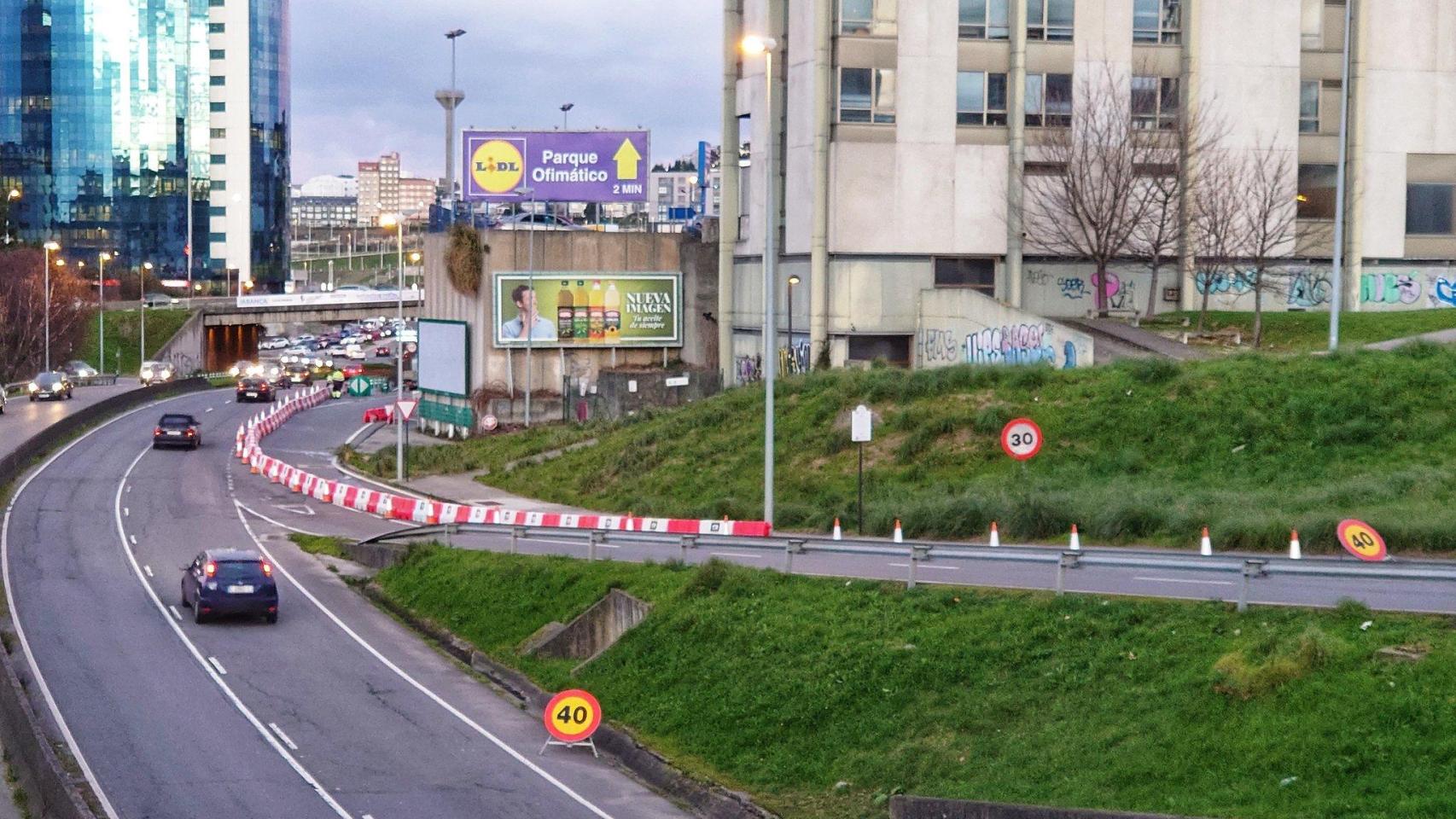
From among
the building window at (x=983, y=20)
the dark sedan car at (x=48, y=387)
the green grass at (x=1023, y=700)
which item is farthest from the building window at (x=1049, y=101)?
the dark sedan car at (x=48, y=387)

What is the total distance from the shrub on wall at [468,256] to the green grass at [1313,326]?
90.0ft

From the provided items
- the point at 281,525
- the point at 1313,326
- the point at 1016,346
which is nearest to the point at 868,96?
the point at 1016,346

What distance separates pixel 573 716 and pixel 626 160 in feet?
166

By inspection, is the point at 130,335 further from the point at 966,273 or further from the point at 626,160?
the point at 966,273

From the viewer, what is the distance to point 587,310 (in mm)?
68812

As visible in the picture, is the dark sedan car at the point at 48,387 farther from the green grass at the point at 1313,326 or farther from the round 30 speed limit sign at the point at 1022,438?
the round 30 speed limit sign at the point at 1022,438

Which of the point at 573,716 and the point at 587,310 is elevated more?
the point at 587,310

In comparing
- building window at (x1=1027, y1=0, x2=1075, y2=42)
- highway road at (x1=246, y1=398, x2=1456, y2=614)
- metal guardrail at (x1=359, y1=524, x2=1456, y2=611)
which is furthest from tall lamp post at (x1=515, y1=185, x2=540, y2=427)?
metal guardrail at (x1=359, y1=524, x2=1456, y2=611)

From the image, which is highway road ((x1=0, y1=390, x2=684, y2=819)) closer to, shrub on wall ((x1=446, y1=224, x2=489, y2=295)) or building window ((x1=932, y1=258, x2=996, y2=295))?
shrub on wall ((x1=446, y1=224, x2=489, y2=295))

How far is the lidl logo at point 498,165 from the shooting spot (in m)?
70.6

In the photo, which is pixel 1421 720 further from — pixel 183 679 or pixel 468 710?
pixel 183 679

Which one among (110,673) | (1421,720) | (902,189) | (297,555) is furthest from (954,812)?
(902,189)

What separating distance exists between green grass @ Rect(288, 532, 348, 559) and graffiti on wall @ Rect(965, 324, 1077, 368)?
1902 centimetres

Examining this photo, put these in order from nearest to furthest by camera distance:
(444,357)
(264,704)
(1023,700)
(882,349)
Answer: (1023,700) → (264,704) → (882,349) → (444,357)
